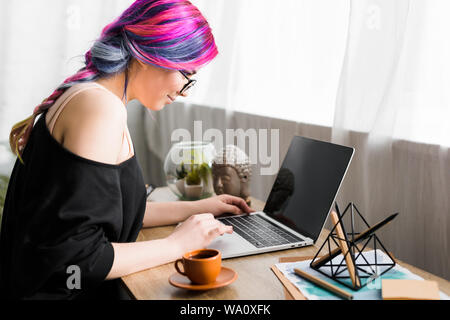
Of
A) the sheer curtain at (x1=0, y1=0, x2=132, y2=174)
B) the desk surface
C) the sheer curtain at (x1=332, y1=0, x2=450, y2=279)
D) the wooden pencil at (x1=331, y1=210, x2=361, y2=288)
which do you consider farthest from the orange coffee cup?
the sheer curtain at (x1=0, y1=0, x2=132, y2=174)

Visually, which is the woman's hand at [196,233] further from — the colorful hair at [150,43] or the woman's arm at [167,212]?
the colorful hair at [150,43]

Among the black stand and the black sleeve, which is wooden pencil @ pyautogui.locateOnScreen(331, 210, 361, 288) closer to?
the black stand

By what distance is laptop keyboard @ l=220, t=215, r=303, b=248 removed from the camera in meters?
1.02

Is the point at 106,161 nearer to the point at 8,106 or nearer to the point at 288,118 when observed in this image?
the point at 288,118

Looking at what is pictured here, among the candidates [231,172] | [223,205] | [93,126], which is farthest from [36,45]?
[93,126]

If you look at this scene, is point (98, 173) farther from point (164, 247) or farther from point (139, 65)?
point (139, 65)

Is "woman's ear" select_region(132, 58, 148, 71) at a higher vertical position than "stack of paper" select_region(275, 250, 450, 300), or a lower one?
higher

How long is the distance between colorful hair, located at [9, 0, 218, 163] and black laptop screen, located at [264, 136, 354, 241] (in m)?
0.38

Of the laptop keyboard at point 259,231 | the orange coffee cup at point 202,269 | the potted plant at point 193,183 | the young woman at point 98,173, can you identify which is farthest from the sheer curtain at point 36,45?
the orange coffee cup at point 202,269

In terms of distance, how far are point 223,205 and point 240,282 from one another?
43 centimetres

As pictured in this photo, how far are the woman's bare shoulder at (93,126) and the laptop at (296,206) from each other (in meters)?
0.35

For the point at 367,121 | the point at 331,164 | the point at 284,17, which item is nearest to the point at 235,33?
the point at 284,17

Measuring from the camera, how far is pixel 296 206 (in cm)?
112

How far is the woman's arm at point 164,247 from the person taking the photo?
85cm
